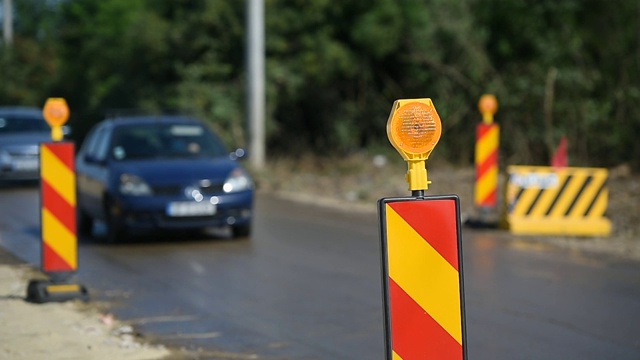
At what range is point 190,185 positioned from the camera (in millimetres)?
13375

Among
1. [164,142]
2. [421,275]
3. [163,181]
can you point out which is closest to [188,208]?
[163,181]

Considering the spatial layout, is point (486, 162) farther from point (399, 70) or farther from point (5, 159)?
point (399, 70)

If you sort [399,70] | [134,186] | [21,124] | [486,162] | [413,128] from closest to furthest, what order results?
[413,128]
[134,186]
[486,162]
[21,124]
[399,70]

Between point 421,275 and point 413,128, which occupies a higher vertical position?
point 413,128

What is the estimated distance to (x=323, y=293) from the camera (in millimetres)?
10195

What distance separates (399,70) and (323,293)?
1814 centimetres

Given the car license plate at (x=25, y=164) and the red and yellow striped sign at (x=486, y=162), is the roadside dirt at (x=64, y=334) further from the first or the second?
the car license plate at (x=25, y=164)

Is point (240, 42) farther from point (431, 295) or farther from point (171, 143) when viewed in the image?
point (431, 295)

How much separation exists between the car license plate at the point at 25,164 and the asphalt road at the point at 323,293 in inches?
263

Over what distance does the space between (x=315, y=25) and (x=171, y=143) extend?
44.2 feet

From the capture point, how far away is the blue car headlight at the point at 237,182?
1364 cm

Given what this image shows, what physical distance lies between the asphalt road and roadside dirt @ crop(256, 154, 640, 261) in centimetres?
100

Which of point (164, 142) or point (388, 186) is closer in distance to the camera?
point (164, 142)

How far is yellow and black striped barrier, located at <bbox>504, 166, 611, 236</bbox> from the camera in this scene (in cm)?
1449
